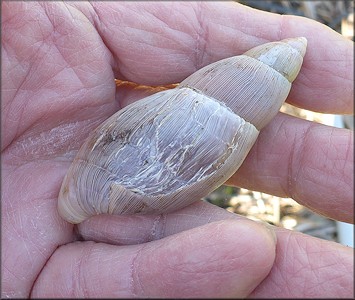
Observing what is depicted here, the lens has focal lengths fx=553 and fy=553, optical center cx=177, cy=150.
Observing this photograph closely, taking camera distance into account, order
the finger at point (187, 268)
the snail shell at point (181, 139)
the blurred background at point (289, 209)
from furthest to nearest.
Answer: the blurred background at point (289, 209) < the snail shell at point (181, 139) < the finger at point (187, 268)

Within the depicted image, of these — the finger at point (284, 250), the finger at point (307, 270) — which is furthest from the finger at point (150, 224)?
the finger at point (307, 270)

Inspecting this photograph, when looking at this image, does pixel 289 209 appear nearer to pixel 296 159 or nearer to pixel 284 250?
pixel 296 159

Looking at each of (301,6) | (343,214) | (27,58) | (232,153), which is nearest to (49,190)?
(27,58)

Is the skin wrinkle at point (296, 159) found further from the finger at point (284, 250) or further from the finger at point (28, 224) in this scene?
the finger at point (28, 224)

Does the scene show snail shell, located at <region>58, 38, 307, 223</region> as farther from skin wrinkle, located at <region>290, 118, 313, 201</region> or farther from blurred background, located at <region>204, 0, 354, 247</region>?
blurred background, located at <region>204, 0, 354, 247</region>

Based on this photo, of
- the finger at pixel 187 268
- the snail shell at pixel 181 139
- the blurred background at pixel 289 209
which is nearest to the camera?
the finger at pixel 187 268

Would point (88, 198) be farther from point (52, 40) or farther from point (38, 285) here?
point (52, 40)
